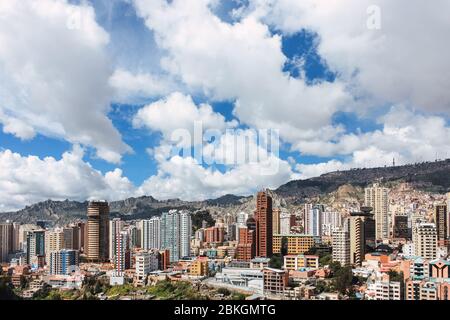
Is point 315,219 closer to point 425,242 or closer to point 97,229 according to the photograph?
point 425,242

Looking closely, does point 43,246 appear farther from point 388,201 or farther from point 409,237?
point 388,201

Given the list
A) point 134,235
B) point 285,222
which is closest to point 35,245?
point 134,235

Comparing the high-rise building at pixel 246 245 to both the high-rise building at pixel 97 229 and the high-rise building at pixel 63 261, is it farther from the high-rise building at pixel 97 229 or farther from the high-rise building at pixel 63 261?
the high-rise building at pixel 63 261

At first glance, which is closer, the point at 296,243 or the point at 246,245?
the point at 246,245
